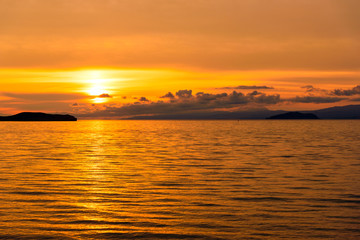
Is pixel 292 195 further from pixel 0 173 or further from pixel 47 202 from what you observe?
pixel 0 173

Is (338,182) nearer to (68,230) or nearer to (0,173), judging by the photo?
(68,230)

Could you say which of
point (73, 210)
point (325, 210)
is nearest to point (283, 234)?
point (325, 210)

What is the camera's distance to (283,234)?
15570mm

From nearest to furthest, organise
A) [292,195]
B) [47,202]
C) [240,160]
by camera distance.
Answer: [47,202], [292,195], [240,160]

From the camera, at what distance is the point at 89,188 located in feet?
84.5

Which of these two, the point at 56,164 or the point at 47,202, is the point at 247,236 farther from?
the point at 56,164

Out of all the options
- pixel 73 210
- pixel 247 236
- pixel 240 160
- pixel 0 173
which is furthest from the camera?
pixel 240 160

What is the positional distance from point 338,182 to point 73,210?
1778 cm

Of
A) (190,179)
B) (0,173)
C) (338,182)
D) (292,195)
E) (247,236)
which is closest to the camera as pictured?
(247,236)

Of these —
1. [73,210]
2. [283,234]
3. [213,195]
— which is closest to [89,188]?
[73,210]

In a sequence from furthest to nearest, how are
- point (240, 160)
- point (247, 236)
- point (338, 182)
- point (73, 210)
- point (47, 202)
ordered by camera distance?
point (240, 160) < point (338, 182) < point (47, 202) < point (73, 210) < point (247, 236)

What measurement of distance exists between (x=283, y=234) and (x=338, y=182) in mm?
14059

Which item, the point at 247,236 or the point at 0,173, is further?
the point at 0,173

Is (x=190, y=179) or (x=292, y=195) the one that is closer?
(x=292, y=195)
